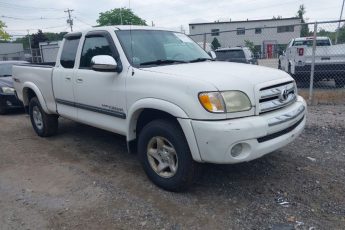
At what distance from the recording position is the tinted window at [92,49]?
14.9 ft

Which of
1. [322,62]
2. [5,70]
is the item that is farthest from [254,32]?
[5,70]

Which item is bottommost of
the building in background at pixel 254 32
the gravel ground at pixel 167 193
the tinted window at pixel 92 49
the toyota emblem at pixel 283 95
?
the gravel ground at pixel 167 193

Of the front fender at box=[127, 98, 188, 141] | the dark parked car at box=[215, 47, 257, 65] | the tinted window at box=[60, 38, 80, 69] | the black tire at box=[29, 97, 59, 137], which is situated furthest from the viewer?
the dark parked car at box=[215, 47, 257, 65]

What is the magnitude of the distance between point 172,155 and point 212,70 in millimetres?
1041

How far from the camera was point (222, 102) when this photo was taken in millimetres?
3266

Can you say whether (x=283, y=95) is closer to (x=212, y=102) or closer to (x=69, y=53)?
(x=212, y=102)

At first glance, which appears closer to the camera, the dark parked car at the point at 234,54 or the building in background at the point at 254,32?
the dark parked car at the point at 234,54

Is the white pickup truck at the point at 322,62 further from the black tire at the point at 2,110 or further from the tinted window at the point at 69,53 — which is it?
the black tire at the point at 2,110

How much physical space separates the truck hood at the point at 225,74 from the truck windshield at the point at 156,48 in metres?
0.29

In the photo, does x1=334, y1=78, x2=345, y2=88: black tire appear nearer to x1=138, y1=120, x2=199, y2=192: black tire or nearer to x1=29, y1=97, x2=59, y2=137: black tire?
x1=29, y1=97, x2=59, y2=137: black tire

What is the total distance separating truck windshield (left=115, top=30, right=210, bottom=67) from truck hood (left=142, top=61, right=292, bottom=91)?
0.29m

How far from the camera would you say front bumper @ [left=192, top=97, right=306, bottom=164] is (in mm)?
3189

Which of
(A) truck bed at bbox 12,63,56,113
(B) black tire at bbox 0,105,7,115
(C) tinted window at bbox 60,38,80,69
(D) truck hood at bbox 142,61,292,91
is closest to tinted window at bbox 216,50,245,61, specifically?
(B) black tire at bbox 0,105,7,115

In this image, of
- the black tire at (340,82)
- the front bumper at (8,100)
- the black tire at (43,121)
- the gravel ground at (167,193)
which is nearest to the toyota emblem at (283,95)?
the gravel ground at (167,193)
